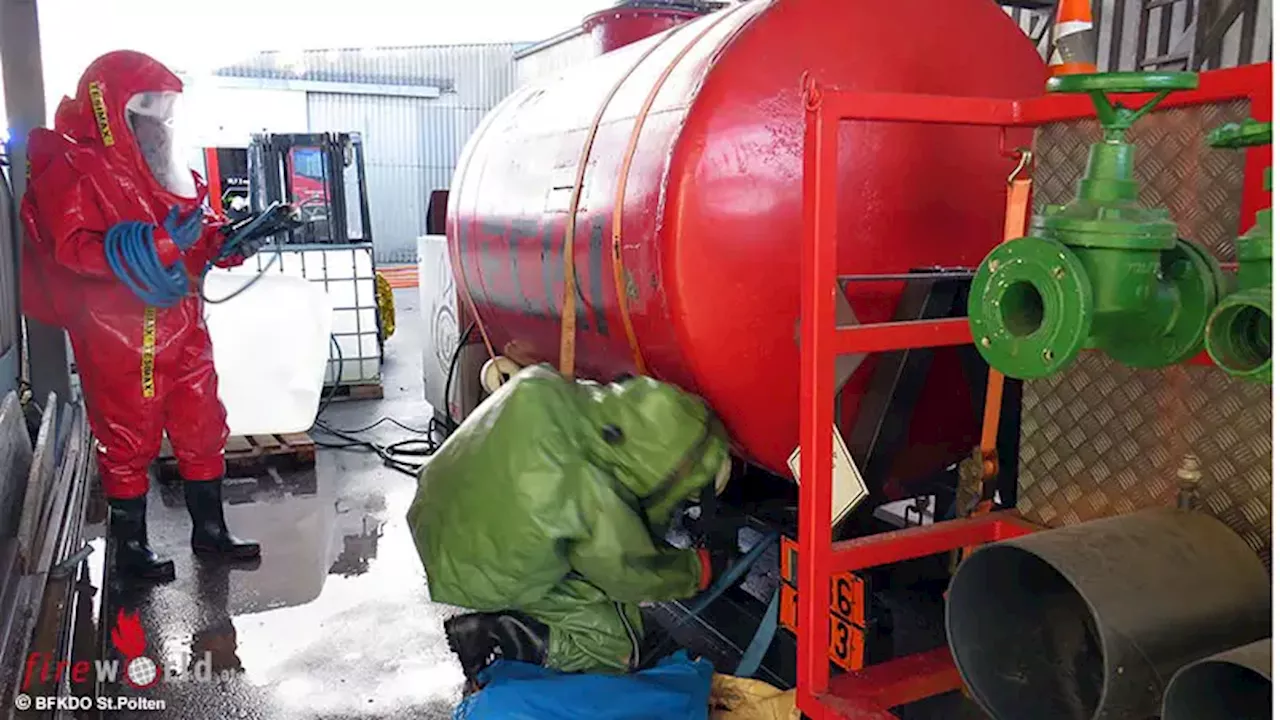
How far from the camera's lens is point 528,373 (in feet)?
8.79

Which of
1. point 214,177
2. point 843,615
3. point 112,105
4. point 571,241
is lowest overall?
point 843,615

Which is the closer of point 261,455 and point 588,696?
point 588,696

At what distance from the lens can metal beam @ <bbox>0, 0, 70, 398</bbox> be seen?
15.5ft

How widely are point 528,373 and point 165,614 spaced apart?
6.65 ft

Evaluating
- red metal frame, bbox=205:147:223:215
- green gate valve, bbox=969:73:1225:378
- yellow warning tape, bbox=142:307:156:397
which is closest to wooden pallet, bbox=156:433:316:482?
yellow warning tape, bbox=142:307:156:397

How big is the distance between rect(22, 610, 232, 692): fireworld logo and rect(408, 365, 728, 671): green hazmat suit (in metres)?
1.05

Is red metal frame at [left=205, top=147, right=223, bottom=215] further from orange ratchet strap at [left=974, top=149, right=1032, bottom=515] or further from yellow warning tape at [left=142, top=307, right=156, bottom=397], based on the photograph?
orange ratchet strap at [left=974, top=149, right=1032, bottom=515]

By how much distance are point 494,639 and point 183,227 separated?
81.8 inches

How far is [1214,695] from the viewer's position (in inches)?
50.9

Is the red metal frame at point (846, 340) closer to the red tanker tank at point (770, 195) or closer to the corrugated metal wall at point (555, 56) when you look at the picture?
the red tanker tank at point (770, 195)

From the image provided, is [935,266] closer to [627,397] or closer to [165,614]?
[627,397]

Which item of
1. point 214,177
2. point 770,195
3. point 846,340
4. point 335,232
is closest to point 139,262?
point 770,195

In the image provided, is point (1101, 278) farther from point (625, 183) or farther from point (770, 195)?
point (625, 183)

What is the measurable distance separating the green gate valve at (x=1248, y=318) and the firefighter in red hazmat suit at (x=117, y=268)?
3.56 metres
